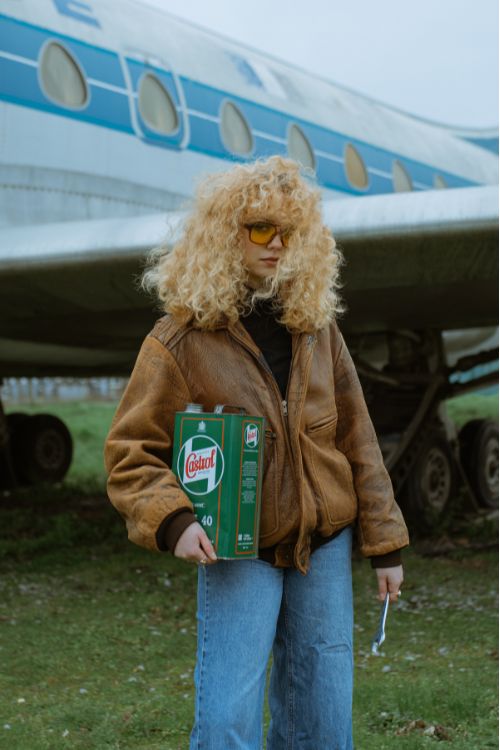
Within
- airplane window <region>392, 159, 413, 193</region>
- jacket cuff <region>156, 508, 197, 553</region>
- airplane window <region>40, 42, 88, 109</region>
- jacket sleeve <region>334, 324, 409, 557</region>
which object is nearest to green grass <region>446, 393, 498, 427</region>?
airplane window <region>392, 159, 413, 193</region>

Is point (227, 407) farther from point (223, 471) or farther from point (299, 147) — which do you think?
point (299, 147)

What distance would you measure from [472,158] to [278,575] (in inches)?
449

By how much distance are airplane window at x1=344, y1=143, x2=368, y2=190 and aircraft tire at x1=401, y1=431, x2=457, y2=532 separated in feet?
8.80

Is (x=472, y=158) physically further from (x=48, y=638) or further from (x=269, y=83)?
(x=48, y=638)

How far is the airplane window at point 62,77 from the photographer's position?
21.4 ft

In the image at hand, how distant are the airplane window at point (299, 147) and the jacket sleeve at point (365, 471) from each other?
6.45m

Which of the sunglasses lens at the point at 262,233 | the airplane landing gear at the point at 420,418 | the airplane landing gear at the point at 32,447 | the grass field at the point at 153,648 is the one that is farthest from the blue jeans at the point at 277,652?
the airplane landing gear at the point at 32,447

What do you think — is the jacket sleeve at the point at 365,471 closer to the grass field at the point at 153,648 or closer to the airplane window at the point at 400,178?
the grass field at the point at 153,648

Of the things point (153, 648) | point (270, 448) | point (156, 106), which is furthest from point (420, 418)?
point (270, 448)

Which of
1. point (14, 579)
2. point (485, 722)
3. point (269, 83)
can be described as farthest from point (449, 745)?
point (269, 83)

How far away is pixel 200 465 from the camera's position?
2.25m

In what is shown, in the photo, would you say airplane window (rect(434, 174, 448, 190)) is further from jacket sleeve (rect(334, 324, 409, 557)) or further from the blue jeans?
the blue jeans

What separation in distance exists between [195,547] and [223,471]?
184 millimetres

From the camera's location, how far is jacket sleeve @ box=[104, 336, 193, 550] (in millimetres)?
2205
